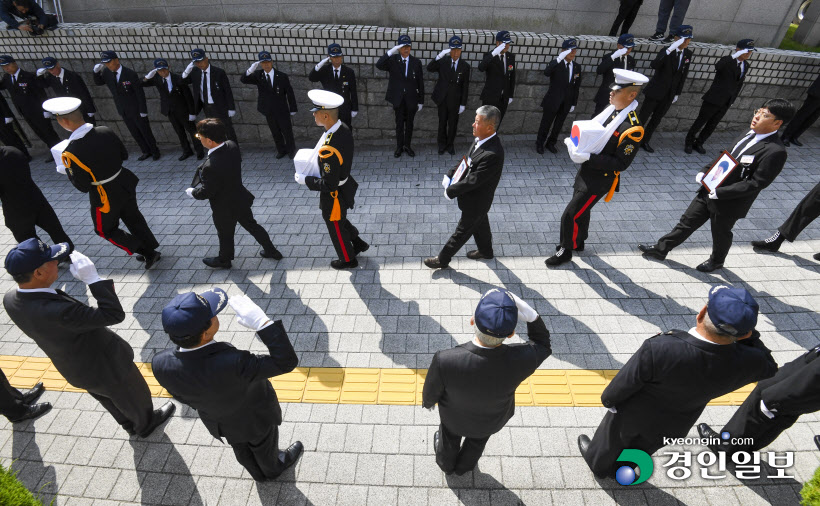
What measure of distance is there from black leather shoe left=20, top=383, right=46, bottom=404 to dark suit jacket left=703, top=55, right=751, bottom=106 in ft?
34.4

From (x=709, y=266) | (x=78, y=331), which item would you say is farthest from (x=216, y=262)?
(x=709, y=266)

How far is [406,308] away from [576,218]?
2.32 metres

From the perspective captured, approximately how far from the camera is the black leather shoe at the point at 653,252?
17.4ft

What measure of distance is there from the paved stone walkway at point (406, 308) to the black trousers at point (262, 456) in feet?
0.51

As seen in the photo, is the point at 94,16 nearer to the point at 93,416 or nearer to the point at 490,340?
the point at 93,416

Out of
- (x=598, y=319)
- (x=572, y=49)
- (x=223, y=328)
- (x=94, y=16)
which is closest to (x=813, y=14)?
(x=572, y=49)

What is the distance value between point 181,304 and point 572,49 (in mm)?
7365

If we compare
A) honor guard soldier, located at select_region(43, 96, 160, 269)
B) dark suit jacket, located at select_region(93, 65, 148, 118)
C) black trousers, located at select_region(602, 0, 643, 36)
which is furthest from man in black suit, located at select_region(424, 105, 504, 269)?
dark suit jacket, located at select_region(93, 65, 148, 118)

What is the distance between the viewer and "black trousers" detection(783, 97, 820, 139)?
7.81 meters

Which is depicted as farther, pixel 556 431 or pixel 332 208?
pixel 332 208

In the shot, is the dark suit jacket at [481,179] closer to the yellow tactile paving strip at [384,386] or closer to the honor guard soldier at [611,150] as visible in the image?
the honor guard soldier at [611,150]

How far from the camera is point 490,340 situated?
226 cm

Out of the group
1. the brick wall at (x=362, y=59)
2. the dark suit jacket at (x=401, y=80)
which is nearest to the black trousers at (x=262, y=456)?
the dark suit jacket at (x=401, y=80)

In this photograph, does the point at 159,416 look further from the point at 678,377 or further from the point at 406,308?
A: the point at 678,377
